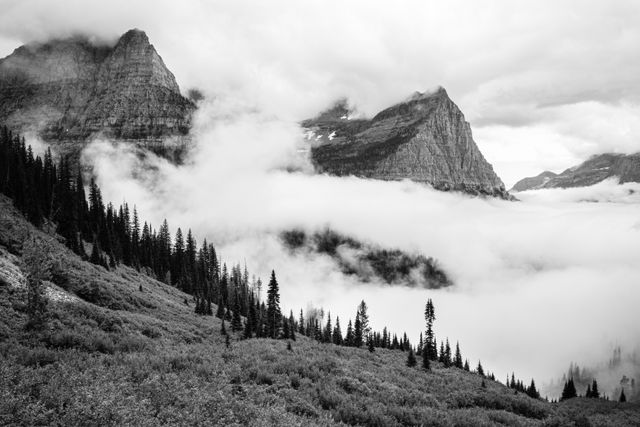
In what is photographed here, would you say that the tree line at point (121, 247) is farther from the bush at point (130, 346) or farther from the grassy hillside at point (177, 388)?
the bush at point (130, 346)

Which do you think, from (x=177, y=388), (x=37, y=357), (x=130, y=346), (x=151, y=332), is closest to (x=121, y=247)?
(x=151, y=332)

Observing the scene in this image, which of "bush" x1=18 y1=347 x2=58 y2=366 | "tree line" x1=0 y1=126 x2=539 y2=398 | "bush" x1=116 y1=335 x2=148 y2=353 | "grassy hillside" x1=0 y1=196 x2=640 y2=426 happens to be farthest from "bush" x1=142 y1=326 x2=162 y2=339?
"tree line" x1=0 y1=126 x2=539 y2=398

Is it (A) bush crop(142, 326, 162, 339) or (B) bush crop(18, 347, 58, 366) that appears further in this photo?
(A) bush crop(142, 326, 162, 339)

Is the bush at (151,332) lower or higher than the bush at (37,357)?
lower

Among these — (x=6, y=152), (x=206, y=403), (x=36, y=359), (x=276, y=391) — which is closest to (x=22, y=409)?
(x=206, y=403)

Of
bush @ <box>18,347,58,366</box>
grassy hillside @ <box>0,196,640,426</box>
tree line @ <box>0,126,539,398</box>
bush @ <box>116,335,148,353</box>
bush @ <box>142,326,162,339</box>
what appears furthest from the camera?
tree line @ <box>0,126,539,398</box>

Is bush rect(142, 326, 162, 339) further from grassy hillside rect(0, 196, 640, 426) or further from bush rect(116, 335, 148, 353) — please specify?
bush rect(116, 335, 148, 353)

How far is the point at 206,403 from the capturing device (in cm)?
1545

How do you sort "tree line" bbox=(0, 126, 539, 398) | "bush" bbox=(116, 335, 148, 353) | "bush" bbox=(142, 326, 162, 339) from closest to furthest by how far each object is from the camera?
1. "bush" bbox=(116, 335, 148, 353)
2. "bush" bbox=(142, 326, 162, 339)
3. "tree line" bbox=(0, 126, 539, 398)

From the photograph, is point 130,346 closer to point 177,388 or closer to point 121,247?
point 177,388

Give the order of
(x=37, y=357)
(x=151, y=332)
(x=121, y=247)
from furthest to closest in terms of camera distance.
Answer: (x=121, y=247)
(x=151, y=332)
(x=37, y=357)

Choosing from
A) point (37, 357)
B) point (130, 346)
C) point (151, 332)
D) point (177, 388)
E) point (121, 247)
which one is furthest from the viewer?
point (121, 247)

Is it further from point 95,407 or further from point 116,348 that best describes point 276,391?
point 116,348

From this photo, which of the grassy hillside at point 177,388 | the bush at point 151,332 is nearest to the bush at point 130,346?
the grassy hillside at point 177,388
